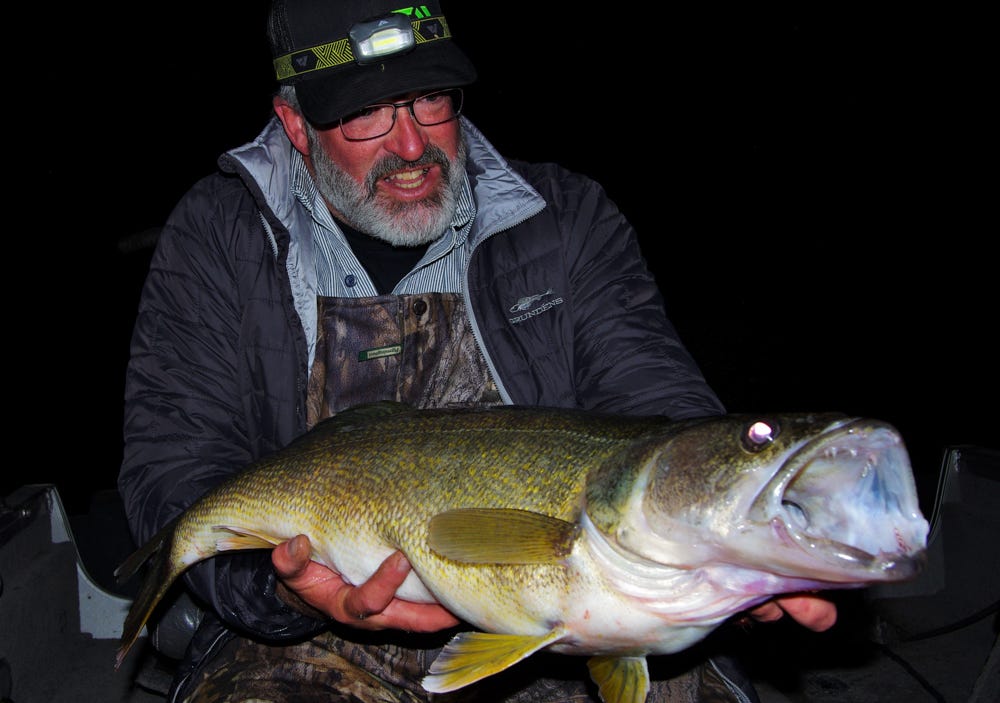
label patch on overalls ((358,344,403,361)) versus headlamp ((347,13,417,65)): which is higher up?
headlamp ((347,13,417,65))

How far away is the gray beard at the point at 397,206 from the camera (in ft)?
9.93

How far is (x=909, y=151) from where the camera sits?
23.1 m

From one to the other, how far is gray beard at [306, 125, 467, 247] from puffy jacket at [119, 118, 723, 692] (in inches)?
5.5

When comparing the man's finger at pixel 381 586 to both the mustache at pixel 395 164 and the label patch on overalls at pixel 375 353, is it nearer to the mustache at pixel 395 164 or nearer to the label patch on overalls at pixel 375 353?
the label patch on overalls at pixel 375 353

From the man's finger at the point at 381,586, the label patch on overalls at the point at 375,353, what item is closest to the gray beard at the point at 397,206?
the label patch on overalls at the point at 375,353

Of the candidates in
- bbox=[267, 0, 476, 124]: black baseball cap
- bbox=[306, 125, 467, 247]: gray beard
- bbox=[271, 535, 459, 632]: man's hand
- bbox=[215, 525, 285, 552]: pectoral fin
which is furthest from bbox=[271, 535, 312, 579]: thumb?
bbox=[267, 0, 476, 124]: black baseball cap

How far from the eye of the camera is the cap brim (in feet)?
9.37

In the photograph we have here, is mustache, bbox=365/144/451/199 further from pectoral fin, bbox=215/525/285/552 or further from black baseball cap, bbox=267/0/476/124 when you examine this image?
pectoral fin, bbox=215/525/285/552

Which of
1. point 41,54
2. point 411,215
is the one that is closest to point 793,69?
point 41,54

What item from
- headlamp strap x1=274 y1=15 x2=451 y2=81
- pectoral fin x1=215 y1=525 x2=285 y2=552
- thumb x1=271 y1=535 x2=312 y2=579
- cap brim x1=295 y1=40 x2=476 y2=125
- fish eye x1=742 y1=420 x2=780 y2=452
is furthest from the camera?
headlamp strap x1=274 y1=15 x2=451 y2=81

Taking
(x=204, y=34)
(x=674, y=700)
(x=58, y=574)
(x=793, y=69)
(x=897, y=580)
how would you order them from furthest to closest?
1. (x=793, y=69)
2. (x=204, y=34)
3. (x=58, y=574)
4. (x=674, y=700)
5. (x=897, y=580)

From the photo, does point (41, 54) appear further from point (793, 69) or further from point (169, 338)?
point (169, 338)

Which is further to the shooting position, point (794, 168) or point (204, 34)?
point (204, 34)

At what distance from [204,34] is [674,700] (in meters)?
26.2
